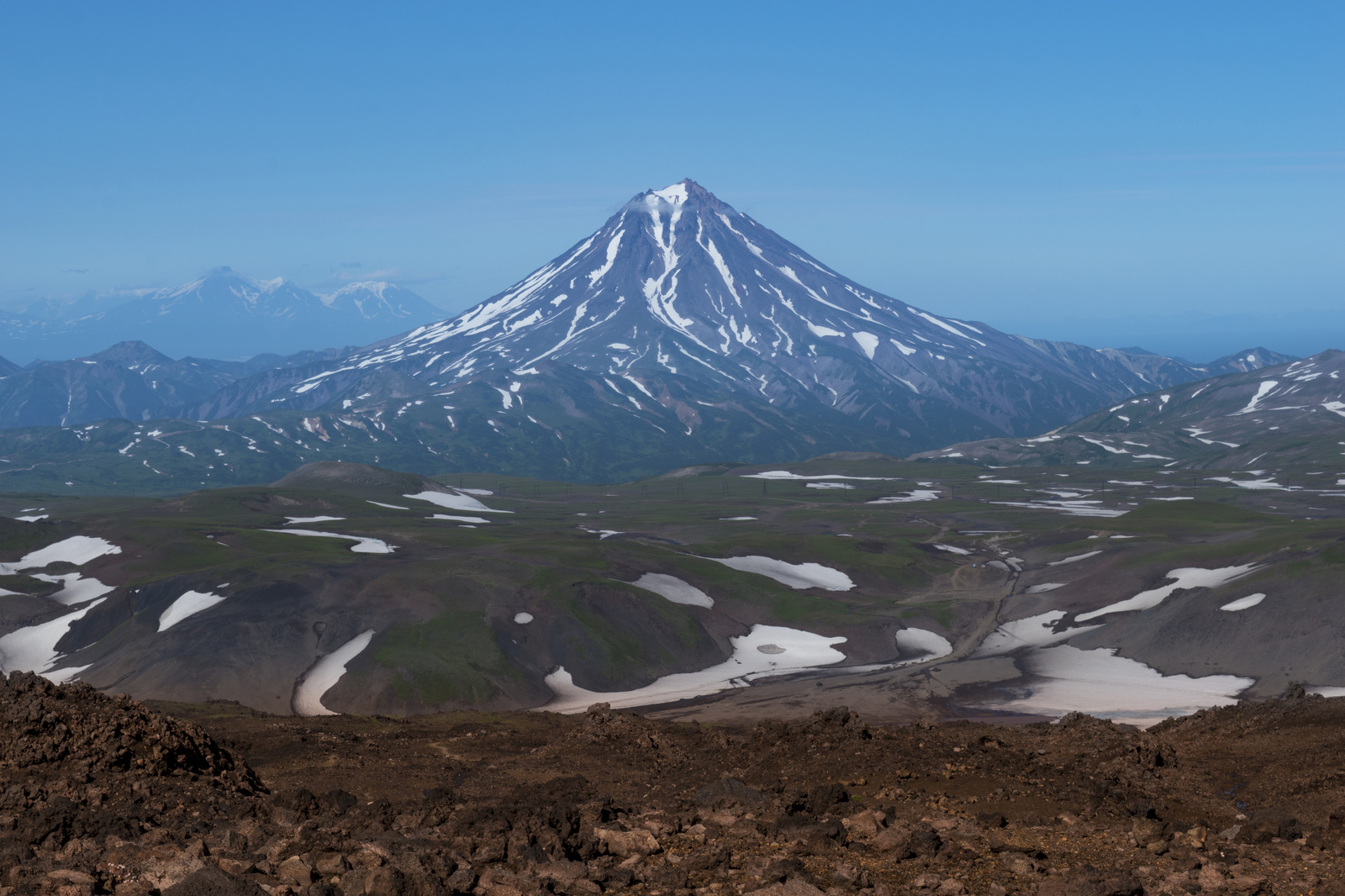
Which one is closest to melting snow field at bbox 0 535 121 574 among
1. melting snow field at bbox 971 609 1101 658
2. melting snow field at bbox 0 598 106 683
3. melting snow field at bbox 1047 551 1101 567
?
melting snow field at bbox 0 598 106 683

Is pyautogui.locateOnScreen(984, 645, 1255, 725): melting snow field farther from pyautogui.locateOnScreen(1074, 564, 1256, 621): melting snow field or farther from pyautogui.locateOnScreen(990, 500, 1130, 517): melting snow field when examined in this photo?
pyautogui.locateOnScreen(990, 500, 1130, 517): melting snow field

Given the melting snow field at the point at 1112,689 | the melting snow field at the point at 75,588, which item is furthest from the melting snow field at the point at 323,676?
the melting snow field at the point at 1112,689

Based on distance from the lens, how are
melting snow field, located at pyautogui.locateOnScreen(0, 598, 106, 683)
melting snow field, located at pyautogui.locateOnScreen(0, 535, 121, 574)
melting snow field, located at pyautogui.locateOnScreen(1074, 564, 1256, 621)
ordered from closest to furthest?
melting snow field, located at pyautogui.locateOnScreen(0, 598, 106, 683)
melting snow field, located at pyautogui.locateOnScreen(1074, 564, 1256, 621)
melting snow field, located at pyautogui.locateOnScreen(0, 535, 121, 574)

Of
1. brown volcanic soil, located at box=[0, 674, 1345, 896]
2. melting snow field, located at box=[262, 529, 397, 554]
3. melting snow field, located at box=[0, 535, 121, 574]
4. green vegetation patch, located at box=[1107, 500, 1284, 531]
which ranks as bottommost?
green vegetation patch, located at box=[1107, 500, 1284, 531]

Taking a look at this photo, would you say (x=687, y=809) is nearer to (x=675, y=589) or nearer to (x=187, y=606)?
(x=187, y=606)

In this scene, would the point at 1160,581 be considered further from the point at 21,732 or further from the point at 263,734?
the point at 21,732

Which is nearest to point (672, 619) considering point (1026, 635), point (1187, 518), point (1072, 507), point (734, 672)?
point (734, 672)

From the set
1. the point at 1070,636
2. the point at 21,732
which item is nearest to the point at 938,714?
the point at 1070,636
